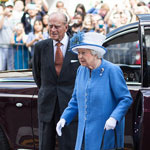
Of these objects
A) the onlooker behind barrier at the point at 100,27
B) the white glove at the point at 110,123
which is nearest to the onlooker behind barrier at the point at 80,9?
the onlooker behind barrier at the point at 100,27

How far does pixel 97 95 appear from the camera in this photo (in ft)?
10.8

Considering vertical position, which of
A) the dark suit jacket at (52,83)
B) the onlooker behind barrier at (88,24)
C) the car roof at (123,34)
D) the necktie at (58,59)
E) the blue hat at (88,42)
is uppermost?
the onlooker behind barrier at (88,24)

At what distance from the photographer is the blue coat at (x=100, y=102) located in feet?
10.7

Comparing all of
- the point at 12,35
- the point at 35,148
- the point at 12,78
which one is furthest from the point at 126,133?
the point at 12,35

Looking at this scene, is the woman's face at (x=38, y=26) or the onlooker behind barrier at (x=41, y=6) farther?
the onlooker behind barrier at (x=41, y=6)

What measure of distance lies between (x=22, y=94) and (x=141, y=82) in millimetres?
1485

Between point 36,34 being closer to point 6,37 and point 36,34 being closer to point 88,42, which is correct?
point 6,37

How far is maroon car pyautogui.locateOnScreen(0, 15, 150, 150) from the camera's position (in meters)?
4.16

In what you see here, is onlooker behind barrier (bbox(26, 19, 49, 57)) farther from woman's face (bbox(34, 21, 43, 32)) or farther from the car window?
the car window

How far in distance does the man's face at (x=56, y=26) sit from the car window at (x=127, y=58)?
0.83m

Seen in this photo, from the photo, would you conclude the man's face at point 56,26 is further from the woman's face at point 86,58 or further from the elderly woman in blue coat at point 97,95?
the woman's face at point 86,58

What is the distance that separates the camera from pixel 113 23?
416 inches

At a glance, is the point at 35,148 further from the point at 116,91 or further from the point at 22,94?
the point at 116,91

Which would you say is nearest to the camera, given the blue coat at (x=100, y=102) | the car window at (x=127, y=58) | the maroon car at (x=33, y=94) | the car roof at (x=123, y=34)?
the blue coat at (x=100, y=102)
